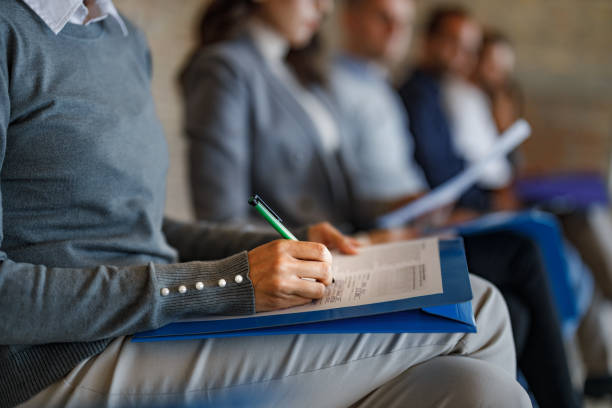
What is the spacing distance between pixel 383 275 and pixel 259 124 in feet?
2.63

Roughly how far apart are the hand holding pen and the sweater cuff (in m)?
0.01

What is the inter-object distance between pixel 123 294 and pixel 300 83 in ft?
4.04

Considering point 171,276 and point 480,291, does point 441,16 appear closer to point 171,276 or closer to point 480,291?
point 480,291

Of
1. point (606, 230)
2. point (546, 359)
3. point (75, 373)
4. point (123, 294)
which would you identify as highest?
point (123, 294)

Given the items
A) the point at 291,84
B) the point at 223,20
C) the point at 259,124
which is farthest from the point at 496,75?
the point at 259,124

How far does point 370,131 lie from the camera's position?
7.31 feet

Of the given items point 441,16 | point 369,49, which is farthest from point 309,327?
point 441,16

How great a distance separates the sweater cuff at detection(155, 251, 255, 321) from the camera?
66 cm

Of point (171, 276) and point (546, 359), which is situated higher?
point (171, 276)

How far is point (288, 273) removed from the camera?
0.66 metres

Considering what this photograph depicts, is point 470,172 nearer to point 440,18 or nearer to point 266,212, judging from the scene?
point 266,212

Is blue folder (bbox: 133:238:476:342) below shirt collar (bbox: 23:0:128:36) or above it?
below

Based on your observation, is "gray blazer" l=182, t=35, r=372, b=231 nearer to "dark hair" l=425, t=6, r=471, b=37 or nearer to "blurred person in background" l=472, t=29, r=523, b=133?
"dark hair" l=425, t=6, r=471, b=37

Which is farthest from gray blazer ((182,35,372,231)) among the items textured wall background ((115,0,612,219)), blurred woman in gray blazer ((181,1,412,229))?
textured wall background ((115,0,612,219))
